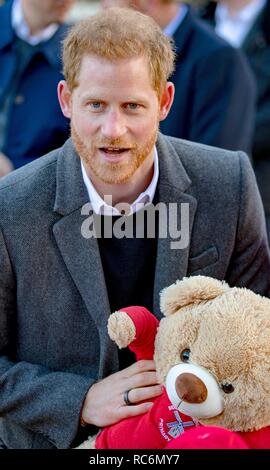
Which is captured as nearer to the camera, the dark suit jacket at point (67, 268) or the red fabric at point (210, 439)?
the red fabric at point (210, 439)

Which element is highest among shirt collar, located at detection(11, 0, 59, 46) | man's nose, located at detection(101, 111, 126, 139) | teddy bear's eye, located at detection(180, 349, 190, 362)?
man's nose, located at detection(101, 111, 126, 139)

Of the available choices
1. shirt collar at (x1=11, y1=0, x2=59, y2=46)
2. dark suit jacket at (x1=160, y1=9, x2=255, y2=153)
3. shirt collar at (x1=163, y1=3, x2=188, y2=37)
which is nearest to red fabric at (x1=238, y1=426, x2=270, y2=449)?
dark suit jacket at (x1=160, y1=9, x2=255, y2=153)

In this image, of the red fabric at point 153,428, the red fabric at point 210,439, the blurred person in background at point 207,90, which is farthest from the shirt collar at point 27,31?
the red fabric at point 210,439

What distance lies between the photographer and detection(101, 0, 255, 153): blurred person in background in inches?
145

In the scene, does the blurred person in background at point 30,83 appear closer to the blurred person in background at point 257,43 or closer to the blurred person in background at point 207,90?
the blurred person in background at point 207,90

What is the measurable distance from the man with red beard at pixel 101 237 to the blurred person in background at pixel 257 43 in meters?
1.69

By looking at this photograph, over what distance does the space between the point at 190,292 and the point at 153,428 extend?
30 centimetres

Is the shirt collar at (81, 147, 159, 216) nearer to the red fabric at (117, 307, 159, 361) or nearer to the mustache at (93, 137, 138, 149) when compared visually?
the mustache at (93, 137, 138, 149)

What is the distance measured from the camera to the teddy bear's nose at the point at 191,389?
1832 millimetres

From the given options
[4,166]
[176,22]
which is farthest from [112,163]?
[176,22]

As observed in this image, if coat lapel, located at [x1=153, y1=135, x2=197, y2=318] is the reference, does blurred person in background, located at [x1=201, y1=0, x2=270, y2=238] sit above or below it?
below

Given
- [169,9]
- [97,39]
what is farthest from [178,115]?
[97,39]

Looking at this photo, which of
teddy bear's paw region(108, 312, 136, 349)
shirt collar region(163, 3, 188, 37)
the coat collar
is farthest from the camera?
shirt collar region(163, 3, 188, 37)

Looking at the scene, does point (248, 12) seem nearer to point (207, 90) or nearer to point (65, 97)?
point (207, 90)
